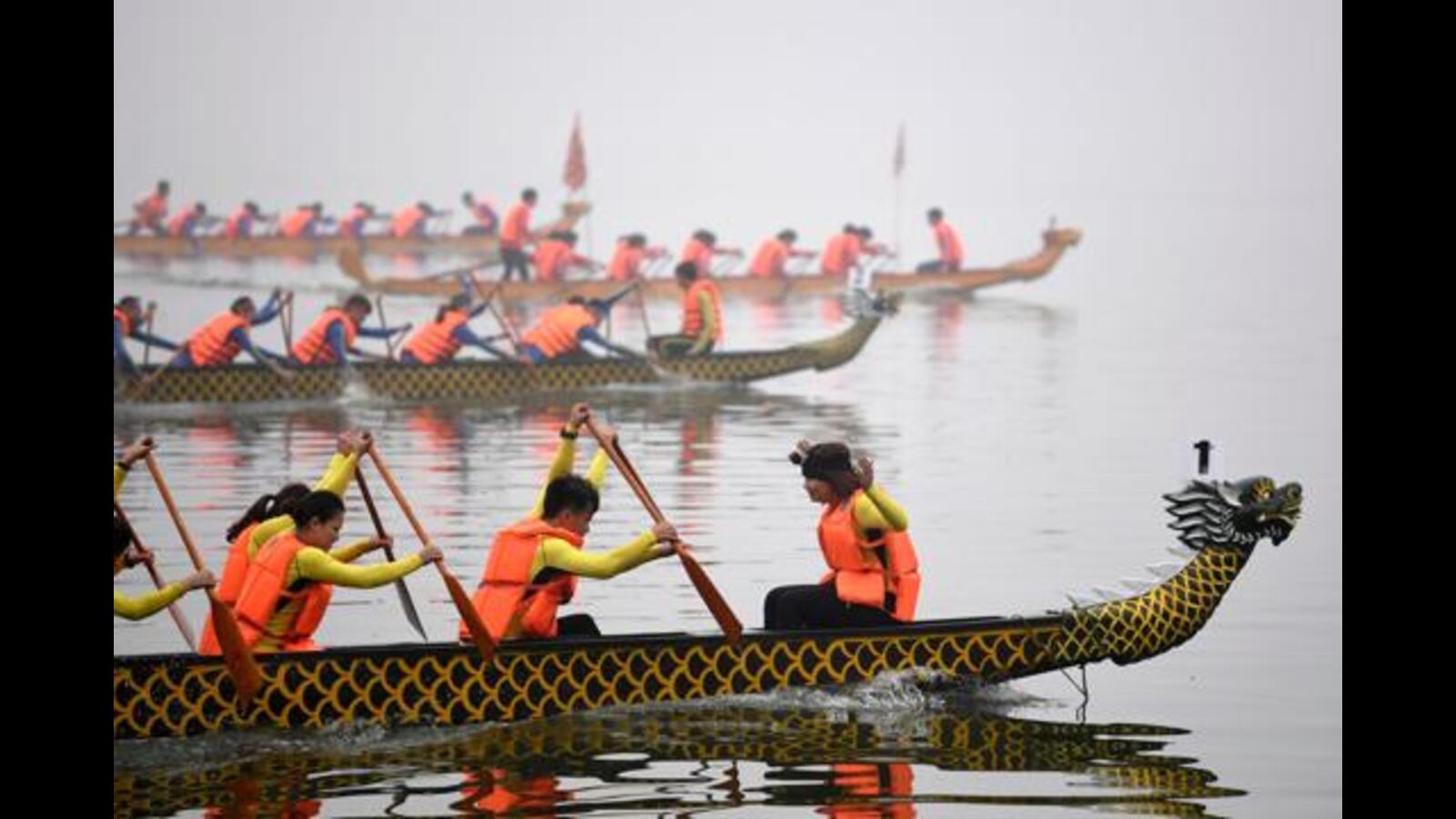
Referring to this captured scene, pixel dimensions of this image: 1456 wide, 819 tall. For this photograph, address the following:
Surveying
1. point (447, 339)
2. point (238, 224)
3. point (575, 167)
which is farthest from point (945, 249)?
point (447, 339)

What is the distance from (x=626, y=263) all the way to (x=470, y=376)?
10.9 m

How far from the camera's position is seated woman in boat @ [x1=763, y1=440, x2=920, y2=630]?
13852 millimetres

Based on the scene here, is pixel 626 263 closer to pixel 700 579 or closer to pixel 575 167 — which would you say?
pixel 575 167

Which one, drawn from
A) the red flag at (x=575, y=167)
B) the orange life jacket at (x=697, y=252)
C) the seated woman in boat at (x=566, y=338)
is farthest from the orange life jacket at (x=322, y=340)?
the red flag at (x=575, y=167)

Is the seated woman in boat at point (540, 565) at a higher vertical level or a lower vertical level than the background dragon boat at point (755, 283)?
lower

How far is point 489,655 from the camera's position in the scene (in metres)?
13.1

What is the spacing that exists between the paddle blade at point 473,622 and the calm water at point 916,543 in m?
0.34

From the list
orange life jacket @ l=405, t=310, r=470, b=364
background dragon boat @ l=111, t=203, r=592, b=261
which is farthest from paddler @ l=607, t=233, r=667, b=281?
orange life jacket @ l=405, t=310, r=470, b=364

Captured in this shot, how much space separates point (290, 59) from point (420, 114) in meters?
4.21

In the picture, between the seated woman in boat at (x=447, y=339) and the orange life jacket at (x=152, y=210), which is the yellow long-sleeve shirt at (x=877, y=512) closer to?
the seated woman in boat at (x=447, y=339)

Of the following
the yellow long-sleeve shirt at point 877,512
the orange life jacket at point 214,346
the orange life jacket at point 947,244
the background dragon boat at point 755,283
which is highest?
the orange life jacket at point 947,244

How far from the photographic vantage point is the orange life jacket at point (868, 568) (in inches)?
547

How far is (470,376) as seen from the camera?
1047 inches

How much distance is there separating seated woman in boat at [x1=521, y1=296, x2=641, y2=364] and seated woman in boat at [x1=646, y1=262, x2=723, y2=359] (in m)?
0.44
